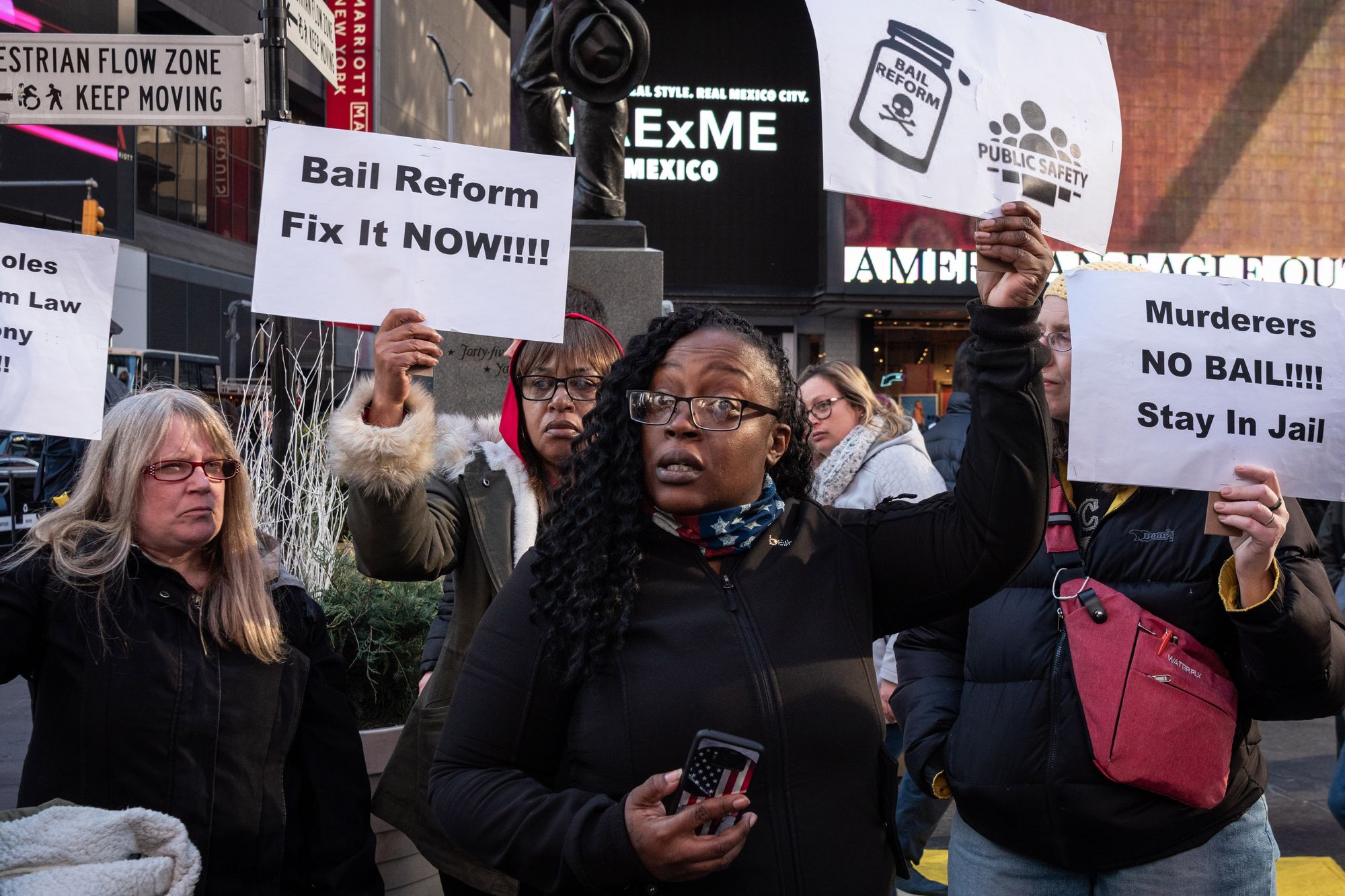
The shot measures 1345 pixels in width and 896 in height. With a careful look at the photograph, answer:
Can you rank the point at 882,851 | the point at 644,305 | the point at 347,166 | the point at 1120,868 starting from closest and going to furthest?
1. the point at 882,851
2. the point at 1120,868
3. the point at 347,166
4. the point at 644,305

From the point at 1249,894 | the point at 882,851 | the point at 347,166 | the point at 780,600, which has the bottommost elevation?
the point at 1249,894

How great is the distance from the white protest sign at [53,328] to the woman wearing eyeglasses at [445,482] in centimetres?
99

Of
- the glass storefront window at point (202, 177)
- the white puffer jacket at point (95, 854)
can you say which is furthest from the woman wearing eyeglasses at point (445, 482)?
the glass storefront window at point (202, 177)

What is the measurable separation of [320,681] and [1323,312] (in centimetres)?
234

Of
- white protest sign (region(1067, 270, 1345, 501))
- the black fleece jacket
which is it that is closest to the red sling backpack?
white protest sign (region(1067, 270, 1345, 501))

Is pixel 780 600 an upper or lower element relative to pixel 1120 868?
upper

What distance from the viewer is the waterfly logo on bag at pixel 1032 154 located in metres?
2.68

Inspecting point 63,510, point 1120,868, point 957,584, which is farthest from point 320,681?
point 1120,868

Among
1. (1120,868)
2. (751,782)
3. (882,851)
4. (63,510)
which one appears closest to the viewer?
(751,782)

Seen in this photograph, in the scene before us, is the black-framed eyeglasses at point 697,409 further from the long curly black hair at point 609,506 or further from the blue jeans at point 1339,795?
the blue jeans at point 1339,795

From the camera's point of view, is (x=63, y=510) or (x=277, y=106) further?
(x=277, y=106)

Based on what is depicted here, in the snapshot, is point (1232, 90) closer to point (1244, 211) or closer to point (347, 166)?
point (1244, 211)

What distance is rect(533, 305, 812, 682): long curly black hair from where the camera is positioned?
2047 mm

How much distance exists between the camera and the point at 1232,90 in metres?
20.7
